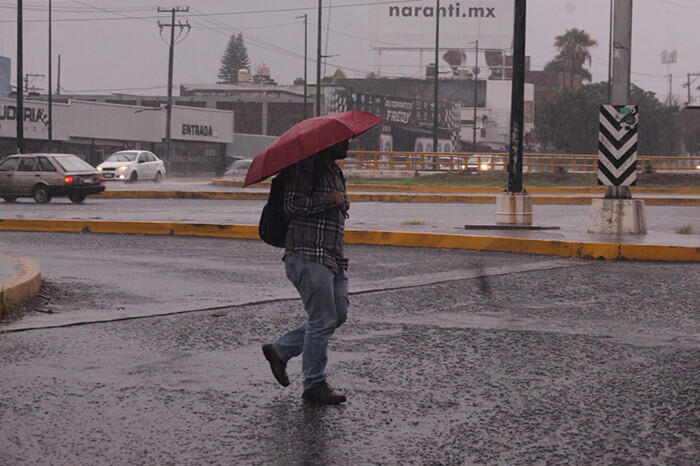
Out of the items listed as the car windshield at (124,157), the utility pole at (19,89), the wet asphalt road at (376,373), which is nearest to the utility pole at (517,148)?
the wet asphalt road at (376,373)

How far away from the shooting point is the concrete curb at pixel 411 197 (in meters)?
28.5

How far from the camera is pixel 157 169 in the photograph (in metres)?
49.6

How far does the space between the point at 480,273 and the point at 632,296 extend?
2.11 meters

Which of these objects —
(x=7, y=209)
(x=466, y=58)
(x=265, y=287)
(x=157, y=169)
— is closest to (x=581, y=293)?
(x=265, y=287)

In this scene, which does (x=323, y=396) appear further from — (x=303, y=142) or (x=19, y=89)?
(x=19, y=89)

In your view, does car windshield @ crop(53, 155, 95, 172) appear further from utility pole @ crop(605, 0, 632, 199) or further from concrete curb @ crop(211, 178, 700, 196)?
utility pole @ crop(605, 0, 632, 199)

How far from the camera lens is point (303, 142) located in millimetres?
5516

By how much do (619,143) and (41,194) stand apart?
18.5 meters

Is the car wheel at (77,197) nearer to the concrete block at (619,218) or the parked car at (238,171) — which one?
the concrete block at (619,218)

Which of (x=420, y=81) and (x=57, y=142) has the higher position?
(x=420, y=81)

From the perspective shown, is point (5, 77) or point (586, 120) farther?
point (586, 120)

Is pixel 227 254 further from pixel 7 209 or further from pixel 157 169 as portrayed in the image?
pixel 157 169

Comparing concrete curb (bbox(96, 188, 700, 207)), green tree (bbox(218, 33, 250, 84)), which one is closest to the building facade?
concrete curb (bbox(96, 188, 700, 207))

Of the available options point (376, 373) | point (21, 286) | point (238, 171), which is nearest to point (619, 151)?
point (21, 286)
